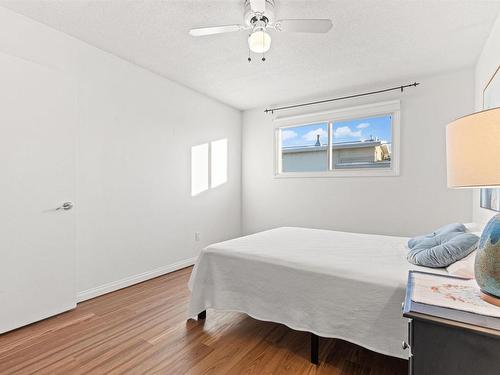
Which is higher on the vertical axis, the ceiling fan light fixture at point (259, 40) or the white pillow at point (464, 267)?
the ceiling fan light fixture at point (259, 40)

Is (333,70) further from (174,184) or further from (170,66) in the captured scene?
(174,184)

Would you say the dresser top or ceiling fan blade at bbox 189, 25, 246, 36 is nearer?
the dresser top

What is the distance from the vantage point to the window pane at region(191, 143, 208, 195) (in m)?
3.88

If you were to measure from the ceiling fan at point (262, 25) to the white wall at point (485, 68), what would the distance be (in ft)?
4.84

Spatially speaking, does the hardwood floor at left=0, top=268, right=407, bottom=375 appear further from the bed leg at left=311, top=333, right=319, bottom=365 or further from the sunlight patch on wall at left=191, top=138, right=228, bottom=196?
the sunlight patch on wall at left=191, top=138, right=228, bottom=196

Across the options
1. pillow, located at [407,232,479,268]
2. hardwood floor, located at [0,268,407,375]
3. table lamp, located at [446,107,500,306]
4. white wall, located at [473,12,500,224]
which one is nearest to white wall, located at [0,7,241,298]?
hardwood floor, located at [0,268,407,375]

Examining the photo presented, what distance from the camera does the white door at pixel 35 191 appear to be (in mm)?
2078

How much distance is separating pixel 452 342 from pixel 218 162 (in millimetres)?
3780

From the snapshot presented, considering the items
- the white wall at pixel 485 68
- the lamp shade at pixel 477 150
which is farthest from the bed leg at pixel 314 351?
the white wall at pixel 485 68

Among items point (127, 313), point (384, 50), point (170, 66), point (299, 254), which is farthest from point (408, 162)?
point (127, 313)

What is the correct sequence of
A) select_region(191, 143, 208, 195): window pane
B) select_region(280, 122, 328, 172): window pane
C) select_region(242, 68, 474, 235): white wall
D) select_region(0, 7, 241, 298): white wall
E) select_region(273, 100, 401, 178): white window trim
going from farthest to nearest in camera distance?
select_region(280, 122, 328, 172): window pane, select_region(191, 143, 208, 195): window pane, select_region(273, 100, 401, 178): white window trim, select_region(242, 68, 474, 235): white wall, select_region(0, 7, 241, 298): white wall

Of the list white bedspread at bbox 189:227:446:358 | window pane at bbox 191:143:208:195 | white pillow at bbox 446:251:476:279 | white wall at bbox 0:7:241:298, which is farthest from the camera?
window pane at bbox 191:143:208:195

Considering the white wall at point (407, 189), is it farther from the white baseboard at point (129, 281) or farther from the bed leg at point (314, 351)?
the bed leg at point (314, 351)

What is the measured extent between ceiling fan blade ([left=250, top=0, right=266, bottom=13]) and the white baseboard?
9.56 feet
